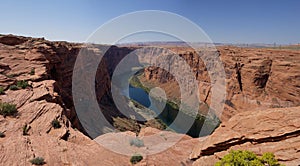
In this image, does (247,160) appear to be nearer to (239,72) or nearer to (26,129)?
(26,129)

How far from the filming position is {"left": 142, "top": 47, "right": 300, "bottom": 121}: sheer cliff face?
53.0 meters

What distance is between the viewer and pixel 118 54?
14050cm

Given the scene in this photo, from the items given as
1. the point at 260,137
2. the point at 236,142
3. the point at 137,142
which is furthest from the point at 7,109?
the point at 260,137

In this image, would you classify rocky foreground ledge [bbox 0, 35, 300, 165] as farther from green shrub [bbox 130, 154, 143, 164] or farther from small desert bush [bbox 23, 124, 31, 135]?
green shrub [bbox 130, 154, 143, 164]

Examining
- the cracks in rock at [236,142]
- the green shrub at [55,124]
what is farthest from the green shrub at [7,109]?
the cracks in rock at [236,142]

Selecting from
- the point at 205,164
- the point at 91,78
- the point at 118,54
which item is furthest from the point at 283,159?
the point at 118,54

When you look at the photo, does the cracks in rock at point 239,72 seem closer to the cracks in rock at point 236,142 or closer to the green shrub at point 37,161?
the cracks in rock at point 236,142

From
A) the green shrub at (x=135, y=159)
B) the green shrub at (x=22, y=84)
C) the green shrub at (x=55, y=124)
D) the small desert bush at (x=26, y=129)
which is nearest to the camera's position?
the green shrub at (x=135, y=159)

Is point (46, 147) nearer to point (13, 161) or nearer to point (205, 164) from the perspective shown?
point (13, 161)

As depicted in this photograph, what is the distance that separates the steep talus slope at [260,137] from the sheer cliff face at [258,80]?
47.7 meters

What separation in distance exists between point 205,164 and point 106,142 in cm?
652

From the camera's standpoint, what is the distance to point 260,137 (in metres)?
9.72

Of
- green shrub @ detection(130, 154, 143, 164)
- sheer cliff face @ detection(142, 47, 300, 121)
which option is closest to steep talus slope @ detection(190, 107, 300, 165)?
green shrub @ detection(130, 154, 143, 164)

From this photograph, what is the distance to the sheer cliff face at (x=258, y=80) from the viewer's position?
5297 centimetres
